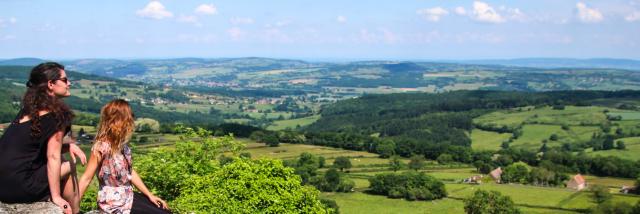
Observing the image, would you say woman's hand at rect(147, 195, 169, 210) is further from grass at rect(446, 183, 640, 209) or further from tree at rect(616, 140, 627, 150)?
tree at rect(616, 140, 627, 150)

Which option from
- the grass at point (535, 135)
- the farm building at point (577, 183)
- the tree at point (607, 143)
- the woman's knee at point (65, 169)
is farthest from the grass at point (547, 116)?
the woman's knee at point (65, 169)

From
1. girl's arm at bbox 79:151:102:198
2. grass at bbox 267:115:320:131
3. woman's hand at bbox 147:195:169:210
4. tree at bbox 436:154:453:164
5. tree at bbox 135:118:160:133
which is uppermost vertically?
girl's arm at bbox 79:151:102:198

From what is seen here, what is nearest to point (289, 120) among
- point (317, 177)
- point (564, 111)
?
point (564, 111)

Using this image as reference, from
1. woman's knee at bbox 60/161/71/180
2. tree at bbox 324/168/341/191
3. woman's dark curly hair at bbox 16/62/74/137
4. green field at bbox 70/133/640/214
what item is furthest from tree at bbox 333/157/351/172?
woman's dark curly hair at bbox 16/62/74/137

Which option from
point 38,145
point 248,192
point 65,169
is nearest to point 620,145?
point 248,192

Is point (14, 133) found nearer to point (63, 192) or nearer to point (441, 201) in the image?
point (63, 192)

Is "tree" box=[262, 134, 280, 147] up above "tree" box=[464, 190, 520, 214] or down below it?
below

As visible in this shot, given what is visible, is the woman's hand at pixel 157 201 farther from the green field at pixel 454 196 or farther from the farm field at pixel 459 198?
the farm field at pixel 459 198
